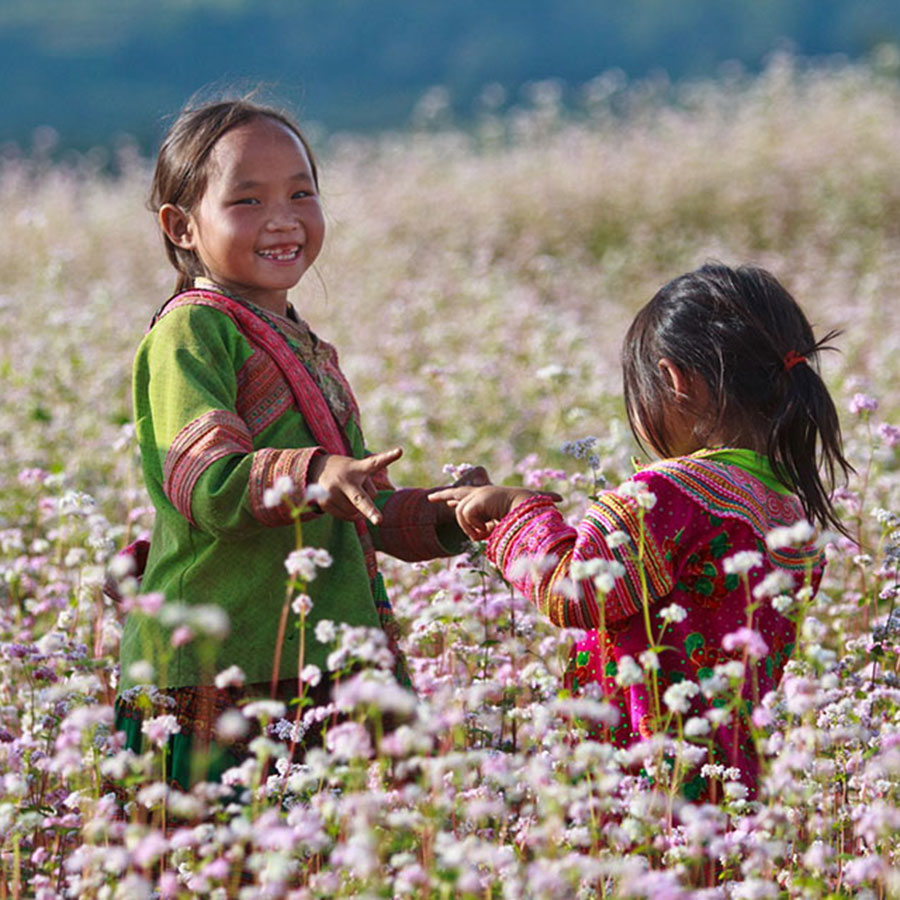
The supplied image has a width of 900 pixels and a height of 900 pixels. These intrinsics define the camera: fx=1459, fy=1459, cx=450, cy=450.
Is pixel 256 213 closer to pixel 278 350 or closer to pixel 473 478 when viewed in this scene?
pixel 278 350

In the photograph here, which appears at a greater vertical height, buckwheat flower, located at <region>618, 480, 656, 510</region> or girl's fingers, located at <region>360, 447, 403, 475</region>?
girl's fingers, located at <region>360, 447, 403, 475</region>

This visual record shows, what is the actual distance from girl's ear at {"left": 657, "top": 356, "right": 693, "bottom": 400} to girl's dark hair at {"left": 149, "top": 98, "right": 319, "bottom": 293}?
3.23 feet

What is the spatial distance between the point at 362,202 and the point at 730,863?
13209mm

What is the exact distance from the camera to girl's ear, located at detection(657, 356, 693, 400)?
10.3ft

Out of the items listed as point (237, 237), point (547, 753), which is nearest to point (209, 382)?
point (237, 237)

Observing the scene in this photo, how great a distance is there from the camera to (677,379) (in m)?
3.16

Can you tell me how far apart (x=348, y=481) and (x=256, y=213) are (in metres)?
0.81

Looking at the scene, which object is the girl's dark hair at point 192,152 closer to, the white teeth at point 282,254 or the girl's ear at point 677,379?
the white teeth at point 282,254

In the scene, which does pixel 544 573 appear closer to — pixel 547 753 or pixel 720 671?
pixel 547 753

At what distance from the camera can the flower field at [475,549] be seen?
7.61 ft

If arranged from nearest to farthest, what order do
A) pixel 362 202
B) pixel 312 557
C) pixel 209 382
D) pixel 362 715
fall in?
pixel 362 715, pixel 312 557, pixel 209 382, pixel 362 202

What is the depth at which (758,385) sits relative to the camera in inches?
124

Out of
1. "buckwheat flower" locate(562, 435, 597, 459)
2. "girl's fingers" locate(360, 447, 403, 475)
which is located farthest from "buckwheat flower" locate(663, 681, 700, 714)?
"buckwheat flower" locate(562, 435, 597, 459)

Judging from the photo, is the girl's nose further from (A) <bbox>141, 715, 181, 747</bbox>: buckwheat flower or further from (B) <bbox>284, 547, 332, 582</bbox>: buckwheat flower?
(A) <bbox>141, 715, 181, 747</bbox>: buckwheat flower
